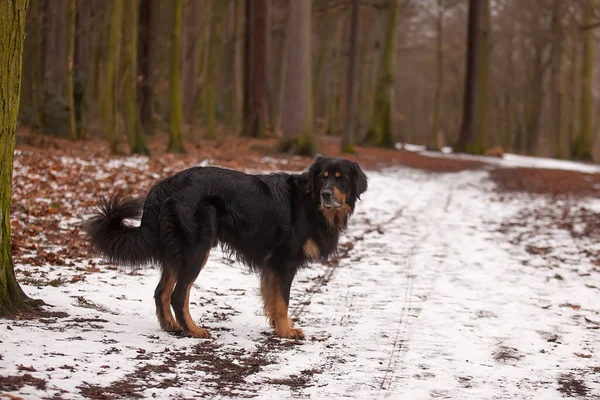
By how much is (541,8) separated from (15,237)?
33.4 meters

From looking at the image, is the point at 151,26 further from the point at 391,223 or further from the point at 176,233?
the point at 176,233

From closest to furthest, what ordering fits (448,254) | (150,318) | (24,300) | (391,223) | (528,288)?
(24,300) → (150,318) → (528,288) → (448,254) → (391,223)

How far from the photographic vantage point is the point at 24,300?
19.4 feet

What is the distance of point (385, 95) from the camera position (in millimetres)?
29297

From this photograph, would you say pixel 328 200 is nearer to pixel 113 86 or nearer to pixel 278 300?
pixel 278 300

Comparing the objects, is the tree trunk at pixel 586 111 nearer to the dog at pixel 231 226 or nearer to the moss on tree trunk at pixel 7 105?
the dog at pixel 231 226

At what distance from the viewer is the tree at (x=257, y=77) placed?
87.2ft

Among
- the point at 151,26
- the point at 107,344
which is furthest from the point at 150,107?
the point at 107,344

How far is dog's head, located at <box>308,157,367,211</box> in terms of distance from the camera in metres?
6.46

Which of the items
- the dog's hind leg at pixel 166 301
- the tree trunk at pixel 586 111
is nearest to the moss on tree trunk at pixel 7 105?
the dog's hind leg at pixel 166 301

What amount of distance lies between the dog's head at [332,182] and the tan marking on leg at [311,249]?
34 centimetres

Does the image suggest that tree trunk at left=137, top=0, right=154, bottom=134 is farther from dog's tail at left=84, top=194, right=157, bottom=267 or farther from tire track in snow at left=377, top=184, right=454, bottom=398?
dog's tail at left=84, top=194, right=157, bottom=267

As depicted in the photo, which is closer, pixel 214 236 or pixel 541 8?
pixel 214 236

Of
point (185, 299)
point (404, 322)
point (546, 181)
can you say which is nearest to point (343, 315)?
point (404, 322)
